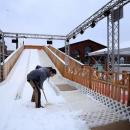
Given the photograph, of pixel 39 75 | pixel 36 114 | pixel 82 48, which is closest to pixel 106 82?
pixel 39 75

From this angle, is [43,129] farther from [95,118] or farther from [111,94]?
[111,94]

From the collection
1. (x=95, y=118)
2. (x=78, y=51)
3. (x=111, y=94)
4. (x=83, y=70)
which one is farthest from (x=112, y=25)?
(x=78, y=51)

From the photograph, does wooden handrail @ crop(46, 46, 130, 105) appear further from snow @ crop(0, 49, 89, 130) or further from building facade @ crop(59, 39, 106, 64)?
building facade @ crop(59, 39, 106, 64)

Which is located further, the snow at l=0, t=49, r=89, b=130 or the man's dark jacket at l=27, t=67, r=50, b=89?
the man's dark jacket at l=27, t=67, r=50, b=89

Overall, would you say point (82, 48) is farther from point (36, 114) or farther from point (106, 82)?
point (36, 114)

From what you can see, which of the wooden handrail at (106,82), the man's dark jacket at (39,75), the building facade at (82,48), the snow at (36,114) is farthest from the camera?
the building facade at (82,48)

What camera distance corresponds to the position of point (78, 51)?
164 feet

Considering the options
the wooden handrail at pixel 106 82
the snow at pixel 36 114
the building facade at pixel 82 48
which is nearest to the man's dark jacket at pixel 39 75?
the snow at pixel 36 114

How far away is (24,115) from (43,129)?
5.04 feet

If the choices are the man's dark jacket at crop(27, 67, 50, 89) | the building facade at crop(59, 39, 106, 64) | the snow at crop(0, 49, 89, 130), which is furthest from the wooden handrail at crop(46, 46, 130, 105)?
the building facade at crop(59, 39, 106, 64)

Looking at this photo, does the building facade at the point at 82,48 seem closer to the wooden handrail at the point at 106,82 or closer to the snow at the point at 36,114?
the wooden handrail at the point at 106,82

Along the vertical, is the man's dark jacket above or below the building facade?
below

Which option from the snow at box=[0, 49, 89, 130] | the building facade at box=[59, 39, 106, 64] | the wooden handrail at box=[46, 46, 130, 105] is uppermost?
the building facade at box=[59, 39, 106, 64]

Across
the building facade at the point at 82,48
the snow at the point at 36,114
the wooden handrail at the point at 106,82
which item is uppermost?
the building facade at the point at 82,48
